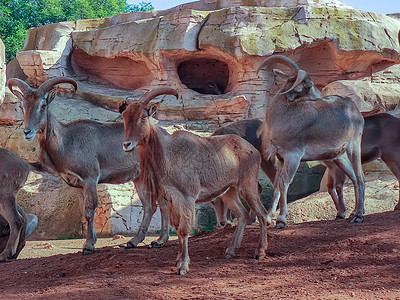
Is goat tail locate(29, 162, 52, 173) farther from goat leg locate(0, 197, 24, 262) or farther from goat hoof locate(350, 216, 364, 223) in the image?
goat hoof locate(350, 216, 364, 223)

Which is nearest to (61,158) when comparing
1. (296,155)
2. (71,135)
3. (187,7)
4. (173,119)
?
(71,135)

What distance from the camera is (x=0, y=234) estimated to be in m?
9.08

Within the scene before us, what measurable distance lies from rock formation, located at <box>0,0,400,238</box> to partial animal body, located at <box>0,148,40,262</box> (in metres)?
7.56

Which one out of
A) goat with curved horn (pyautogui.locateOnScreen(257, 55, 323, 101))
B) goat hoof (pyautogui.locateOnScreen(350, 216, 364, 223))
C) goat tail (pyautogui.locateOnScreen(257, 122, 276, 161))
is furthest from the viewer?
goat with curved horn (pyautogui.locateOnScreen(257, 55, 323, 101))

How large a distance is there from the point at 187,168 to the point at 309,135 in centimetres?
263

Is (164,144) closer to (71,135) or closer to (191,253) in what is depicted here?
(191,253)

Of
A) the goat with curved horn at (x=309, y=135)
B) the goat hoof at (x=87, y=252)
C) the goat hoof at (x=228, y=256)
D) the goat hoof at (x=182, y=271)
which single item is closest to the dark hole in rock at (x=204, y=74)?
the goat with curved horn at (x=309, y=135)

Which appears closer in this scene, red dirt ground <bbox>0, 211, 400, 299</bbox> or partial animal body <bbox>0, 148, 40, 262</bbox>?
red dirt ground <bbox>0, 211, 400, 299</bbox>

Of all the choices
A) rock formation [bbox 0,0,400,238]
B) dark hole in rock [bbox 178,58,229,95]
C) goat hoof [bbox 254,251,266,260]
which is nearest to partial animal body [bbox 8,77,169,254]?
goat hoof [bbox 254,251,266,260]

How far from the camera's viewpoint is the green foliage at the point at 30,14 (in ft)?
96.3

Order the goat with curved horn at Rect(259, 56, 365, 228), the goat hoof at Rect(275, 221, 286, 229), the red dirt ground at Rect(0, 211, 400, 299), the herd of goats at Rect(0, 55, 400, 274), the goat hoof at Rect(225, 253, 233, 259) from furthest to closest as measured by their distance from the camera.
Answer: the goat with curved horn at Rect(259, 56, 365, 228) < the goat hoof at Rect(275, 221, 286, 229) < the herd of goats at Rect(0, 55, 400, 274) < the goat hoof at Rect(225, 253, 233, 259) < the red dirt ground at Rect(0, 211, 400, 299)

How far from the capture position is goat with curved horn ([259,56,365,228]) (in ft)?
27.4

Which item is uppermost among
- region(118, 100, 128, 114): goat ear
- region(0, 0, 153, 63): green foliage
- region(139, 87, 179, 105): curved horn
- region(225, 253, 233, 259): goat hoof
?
region(139, 87, 179, 105): curved horn

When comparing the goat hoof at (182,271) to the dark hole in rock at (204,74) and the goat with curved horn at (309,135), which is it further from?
the dark hole in rock at (204,74)
